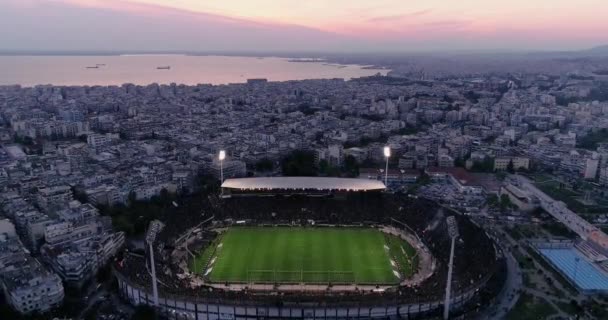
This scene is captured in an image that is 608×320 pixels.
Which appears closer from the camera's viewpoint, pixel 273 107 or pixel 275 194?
pixel 275 194

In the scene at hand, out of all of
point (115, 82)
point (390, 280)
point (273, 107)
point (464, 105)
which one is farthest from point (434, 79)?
point (390, 280)

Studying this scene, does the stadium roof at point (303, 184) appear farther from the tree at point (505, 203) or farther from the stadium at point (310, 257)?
the tree at point (505, 203)

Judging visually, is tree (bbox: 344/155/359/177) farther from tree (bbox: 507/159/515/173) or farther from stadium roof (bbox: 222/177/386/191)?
tree (bbox: 507/159/515/173)

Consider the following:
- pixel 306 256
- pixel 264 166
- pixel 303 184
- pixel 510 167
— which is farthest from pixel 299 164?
pixel 510 167

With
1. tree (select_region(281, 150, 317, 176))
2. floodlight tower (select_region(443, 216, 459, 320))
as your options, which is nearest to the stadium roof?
tree (select_region(281, 150, 317, 176))

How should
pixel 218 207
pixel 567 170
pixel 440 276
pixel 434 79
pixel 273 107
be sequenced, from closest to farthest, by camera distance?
pixel 440 276
pixel 218 207
pixel 567 170
pixel 273 107
pixel 434 79

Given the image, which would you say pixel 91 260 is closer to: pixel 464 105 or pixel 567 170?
pixel 567 170

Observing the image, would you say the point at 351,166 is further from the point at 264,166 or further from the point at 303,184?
the point at 303,184
